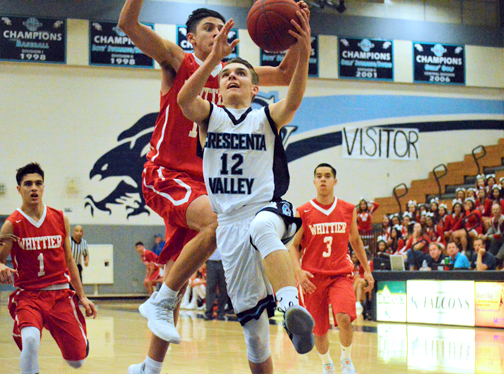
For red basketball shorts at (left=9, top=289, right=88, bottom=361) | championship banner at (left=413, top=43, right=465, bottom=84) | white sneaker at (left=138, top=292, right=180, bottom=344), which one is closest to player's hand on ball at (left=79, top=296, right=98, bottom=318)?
red basketball shorts at (left=9, top=289, right=88, bottom=361)

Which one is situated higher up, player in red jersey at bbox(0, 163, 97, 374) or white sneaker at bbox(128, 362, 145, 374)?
player in red jersey at bbox(0, 163, 97, 374)

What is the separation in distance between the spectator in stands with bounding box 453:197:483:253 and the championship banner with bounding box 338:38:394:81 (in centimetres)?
745

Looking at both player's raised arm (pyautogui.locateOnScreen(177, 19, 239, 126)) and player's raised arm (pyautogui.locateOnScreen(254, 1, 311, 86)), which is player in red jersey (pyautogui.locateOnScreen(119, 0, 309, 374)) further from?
player's raised arm (pyautogui.locateOnScreen(177, 19, 239, 126))

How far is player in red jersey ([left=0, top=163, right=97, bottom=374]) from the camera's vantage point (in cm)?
520

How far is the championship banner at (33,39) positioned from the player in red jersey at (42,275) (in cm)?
1470

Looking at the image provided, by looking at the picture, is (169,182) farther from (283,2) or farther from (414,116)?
(414,116)

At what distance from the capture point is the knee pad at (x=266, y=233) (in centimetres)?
347

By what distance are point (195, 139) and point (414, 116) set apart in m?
18.8

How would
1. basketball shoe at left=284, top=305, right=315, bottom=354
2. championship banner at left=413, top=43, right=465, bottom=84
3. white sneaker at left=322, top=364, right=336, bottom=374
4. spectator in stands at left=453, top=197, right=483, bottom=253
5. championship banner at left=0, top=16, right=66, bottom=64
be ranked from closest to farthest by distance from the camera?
1. basketball shoe at left=284, top=305, right=315, bottom=354
2. white sneaker at left=322, top=364, right=336, bottom=374
3. spectator in stands at left=453, top=197, right=483, bottom=253
4. championship banner at left=0, top=16, right=66, bottom=64
5. championship banner at left=413, top=43, right=465, bottom=84

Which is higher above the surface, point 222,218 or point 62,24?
point 62,24

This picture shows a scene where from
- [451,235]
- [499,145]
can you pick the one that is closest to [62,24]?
[451,235]

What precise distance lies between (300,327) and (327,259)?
11.3 ft

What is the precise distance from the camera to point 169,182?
4133mm

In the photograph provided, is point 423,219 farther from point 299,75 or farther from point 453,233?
point 299,75
